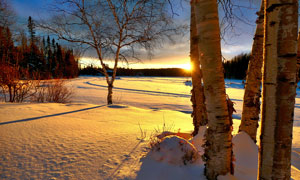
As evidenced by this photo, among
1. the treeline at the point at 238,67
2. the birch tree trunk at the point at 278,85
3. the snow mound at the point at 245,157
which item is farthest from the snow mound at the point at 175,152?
the treeline at the point at 238,67

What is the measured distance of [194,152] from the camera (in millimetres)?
1708

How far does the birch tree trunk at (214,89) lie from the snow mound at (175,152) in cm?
31

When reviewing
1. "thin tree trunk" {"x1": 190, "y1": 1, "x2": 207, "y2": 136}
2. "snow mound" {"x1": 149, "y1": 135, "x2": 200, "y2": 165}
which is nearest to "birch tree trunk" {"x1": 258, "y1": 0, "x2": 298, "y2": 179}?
"snow mound" {"x1": 149, "y1": 135, "x2": 200, "y2": 165}

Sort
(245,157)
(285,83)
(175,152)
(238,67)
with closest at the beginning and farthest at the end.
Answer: (285,83) → (175,152) → (245,157) → (238,67)

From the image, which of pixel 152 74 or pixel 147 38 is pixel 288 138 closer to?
pixel 147 38

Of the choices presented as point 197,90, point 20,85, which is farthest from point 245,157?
point 20,85

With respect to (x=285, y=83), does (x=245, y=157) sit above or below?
below

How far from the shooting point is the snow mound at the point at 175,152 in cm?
164

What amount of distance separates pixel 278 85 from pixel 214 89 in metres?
0.42

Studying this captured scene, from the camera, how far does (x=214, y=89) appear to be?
1203 millimetres

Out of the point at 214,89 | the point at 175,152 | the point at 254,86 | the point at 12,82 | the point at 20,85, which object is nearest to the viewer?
the point at 214,89

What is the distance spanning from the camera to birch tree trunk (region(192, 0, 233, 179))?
1132mm

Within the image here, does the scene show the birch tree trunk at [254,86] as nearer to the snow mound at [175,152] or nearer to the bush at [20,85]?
the snow mound at [175,152]

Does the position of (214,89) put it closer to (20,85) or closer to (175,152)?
(175,152)
